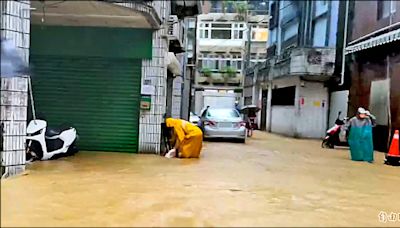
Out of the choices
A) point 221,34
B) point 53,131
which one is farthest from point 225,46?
point 53,131

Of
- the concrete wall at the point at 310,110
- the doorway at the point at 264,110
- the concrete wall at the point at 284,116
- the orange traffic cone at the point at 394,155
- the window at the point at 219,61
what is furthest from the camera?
→ the window at the point at 219,61

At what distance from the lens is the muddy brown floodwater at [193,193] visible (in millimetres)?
5043

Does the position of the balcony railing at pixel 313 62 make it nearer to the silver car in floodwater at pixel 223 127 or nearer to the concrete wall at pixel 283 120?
the concrete wall at pixel 283 120

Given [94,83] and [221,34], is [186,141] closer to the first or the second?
[94,83]

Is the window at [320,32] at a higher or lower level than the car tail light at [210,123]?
higher

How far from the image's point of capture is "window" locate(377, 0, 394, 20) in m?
15.6

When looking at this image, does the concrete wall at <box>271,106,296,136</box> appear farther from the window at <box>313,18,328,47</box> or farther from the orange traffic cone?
the orange traffic cone

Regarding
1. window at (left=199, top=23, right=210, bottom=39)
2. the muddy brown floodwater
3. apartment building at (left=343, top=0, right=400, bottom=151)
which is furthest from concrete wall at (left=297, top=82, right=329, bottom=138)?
window at (left=199, top=23, right=210, bottom=39)

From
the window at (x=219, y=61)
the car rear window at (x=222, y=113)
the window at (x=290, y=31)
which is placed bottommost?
the car rear window at (x=222, y=113)

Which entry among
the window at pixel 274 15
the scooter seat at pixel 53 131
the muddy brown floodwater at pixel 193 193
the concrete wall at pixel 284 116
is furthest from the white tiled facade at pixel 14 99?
the window at pixel 274 15

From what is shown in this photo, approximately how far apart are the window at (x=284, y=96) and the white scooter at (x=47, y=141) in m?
14.1

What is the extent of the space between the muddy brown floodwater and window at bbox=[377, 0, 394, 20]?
6618mm

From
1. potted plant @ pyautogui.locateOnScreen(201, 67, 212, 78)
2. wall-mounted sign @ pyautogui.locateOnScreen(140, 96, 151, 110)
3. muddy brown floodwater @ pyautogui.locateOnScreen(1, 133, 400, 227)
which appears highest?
potted plant @ pyautogui.locateOnScreen(201, 67, 212, 78)

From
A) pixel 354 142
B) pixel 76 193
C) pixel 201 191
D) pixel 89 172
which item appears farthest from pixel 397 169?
pixel 76 193
